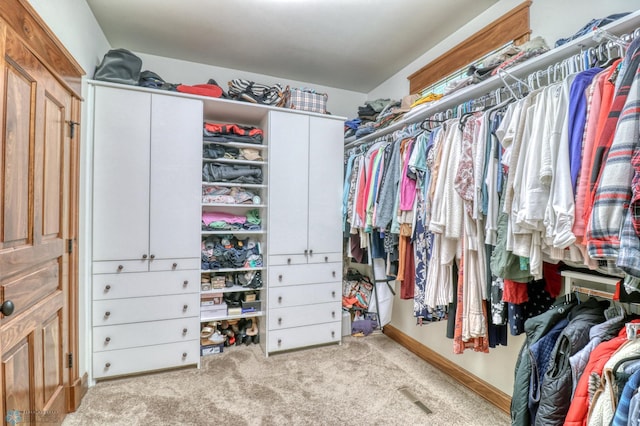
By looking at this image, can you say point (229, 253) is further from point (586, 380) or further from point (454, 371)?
point (586, 380)

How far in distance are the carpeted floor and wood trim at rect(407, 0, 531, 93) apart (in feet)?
7.36

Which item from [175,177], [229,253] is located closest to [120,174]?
[175,177]

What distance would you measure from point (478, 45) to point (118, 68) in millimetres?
2503

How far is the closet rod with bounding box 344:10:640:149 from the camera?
1140mm

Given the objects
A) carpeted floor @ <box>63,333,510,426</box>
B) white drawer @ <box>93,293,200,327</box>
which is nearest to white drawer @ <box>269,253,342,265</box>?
white drawer @ <box>93,293,200,327</box>

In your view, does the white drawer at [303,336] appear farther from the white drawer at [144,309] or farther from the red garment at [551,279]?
the red garment at [551,279]

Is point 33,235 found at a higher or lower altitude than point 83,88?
lower

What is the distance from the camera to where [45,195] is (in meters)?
1.58

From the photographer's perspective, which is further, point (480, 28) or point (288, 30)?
point (288, 30)

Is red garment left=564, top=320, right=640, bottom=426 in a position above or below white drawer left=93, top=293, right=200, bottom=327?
above

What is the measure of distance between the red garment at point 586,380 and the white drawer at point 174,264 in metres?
Result: 2.25

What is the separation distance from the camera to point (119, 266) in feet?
7.25

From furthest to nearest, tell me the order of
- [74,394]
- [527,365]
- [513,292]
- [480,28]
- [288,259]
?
[288,259], [480,28], [74,394], [513,292], [527,365]

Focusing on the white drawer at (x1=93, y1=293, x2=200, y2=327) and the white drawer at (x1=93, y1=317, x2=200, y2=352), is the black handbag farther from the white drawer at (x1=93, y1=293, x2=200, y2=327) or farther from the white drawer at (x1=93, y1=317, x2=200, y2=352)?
the white drawer at (x1=93, y1=317, x2=200, y2=352)
